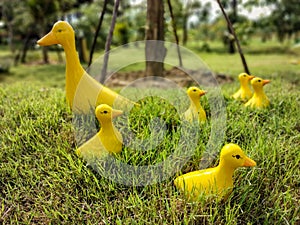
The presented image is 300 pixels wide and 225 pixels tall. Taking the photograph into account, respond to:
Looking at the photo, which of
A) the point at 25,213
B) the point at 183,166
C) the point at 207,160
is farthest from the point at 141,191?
the point at 25,213

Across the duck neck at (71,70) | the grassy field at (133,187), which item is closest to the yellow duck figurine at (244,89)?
the grassy field at (133,187)

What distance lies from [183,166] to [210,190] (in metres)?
0.29

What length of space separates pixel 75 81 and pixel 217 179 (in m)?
1.12

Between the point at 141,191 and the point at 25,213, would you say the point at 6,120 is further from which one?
the point at 141,191

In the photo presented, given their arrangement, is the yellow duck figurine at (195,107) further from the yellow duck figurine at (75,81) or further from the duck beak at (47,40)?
the duck beak at (47,40)

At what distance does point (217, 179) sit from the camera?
1502 millimetres

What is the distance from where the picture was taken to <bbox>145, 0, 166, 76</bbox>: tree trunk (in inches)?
181

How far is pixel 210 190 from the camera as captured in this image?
1502 millimetres

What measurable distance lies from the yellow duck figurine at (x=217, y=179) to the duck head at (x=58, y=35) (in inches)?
47.8

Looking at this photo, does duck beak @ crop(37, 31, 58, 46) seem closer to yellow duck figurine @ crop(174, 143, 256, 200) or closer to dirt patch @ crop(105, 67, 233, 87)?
yellow duck figurine @ crop(174, 143, 256, 200)

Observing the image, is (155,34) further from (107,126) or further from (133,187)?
(133,187)

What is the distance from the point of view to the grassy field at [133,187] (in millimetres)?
1509

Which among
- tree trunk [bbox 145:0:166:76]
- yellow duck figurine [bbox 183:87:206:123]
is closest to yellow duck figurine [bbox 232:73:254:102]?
yellow duck figurine [bbox 183:87:206:123]

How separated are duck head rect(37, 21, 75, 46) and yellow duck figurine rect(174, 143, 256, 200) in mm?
1214
